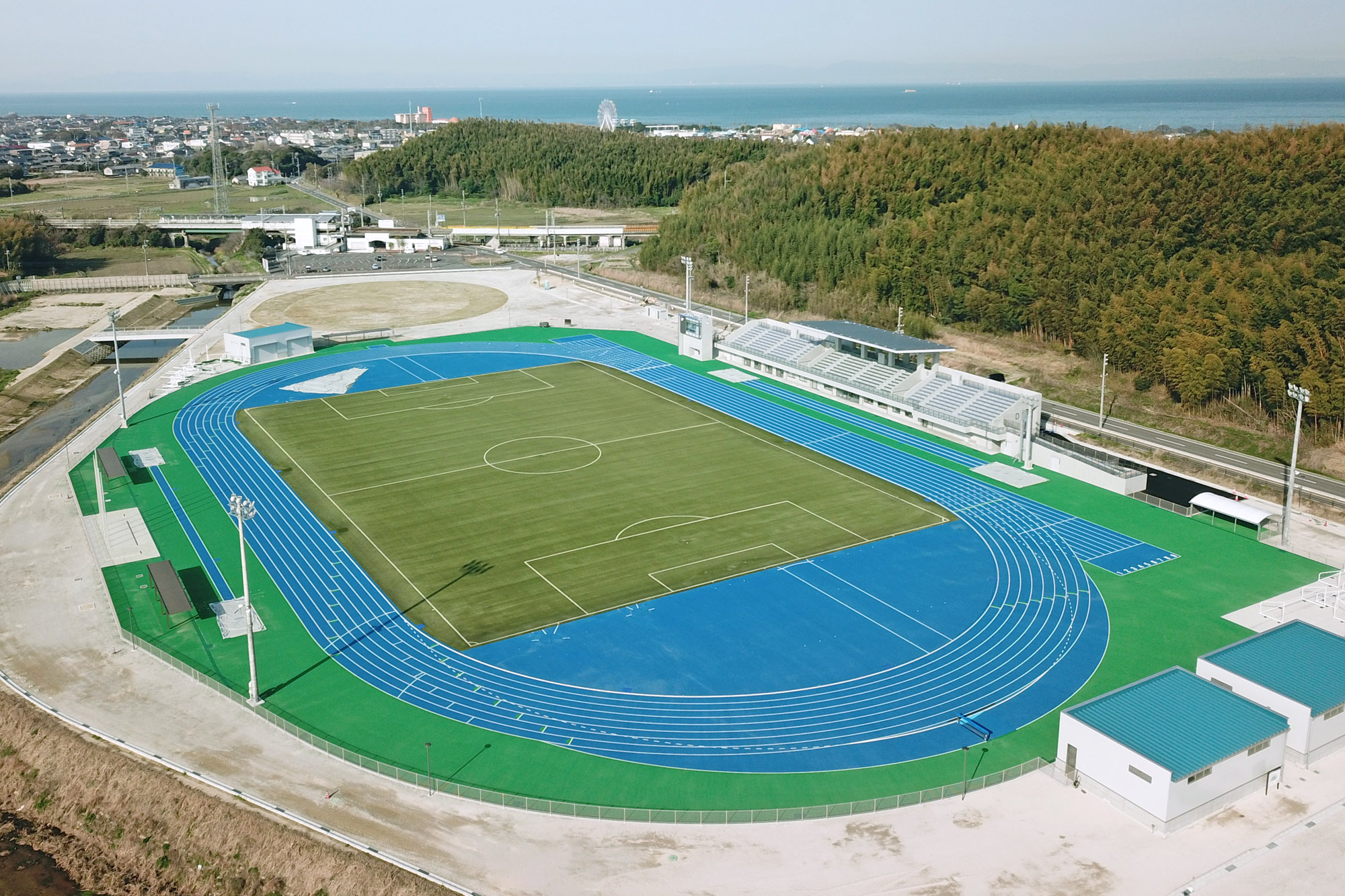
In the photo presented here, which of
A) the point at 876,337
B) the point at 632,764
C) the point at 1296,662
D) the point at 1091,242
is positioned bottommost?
the point at 632,764

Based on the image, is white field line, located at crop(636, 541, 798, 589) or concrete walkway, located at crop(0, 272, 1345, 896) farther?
white field line, located at crop(636, 541, 798, 589)

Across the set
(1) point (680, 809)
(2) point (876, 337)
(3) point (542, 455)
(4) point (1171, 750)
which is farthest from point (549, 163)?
(4) point (1171, 750)

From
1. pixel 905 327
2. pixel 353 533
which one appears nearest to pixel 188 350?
pixel 353 533

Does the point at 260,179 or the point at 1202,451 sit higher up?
the point at 260,179

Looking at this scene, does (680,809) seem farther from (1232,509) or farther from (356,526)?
(1232,509)

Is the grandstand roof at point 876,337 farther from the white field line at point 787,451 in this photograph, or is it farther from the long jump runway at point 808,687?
the long jump runway at point 808,687

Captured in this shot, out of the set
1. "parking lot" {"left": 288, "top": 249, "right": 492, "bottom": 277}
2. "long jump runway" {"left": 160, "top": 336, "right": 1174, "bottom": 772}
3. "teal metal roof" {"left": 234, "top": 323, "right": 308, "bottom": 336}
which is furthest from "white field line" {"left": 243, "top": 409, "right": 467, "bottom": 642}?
"parking lot" {"left": 288, "top": 249, "right": 492, "bottom": 277}

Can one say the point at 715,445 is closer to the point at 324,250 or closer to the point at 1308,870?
the point at 1308,870

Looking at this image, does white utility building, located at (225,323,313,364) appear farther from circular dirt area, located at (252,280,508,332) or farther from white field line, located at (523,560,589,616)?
white field line, located at (523,560,589,616)
